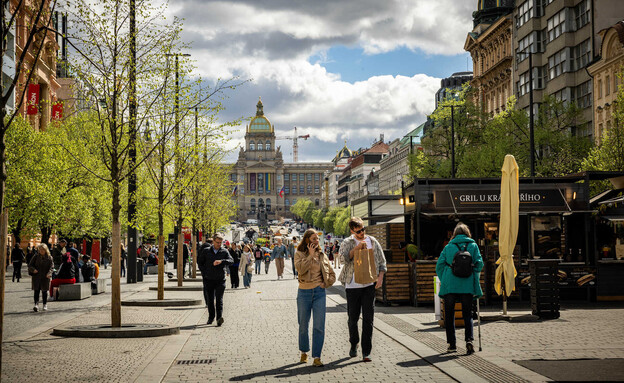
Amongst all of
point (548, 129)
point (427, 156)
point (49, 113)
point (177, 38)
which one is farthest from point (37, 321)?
point (49, 113)

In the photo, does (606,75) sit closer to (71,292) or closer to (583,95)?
(583,95)

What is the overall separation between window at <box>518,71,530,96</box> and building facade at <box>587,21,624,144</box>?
1174 cm

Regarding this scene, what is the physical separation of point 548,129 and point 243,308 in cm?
3130

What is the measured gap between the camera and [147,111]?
1803cm

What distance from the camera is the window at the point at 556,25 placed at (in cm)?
5695

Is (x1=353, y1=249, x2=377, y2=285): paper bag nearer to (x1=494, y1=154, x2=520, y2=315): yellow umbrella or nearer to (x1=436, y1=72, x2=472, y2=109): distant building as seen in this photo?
(x1=494, y1=154, x2=520, y2=315): yellow umbrella

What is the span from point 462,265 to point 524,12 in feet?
184

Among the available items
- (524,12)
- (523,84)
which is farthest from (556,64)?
(524,12)

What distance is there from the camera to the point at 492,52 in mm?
76938

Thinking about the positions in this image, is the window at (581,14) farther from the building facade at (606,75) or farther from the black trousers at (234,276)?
the black trousers at (234,276)

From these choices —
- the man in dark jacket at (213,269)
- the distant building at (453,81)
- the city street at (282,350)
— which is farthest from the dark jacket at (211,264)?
the distant building at (453,81)

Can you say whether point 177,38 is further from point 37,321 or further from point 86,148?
point 86,148

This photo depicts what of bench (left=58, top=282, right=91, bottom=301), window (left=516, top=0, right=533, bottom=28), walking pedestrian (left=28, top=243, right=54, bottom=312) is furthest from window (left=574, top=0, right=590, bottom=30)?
walking pedestrian (left=28, top=243, right=54, bottom=312)

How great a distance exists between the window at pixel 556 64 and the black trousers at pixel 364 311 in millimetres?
48638
